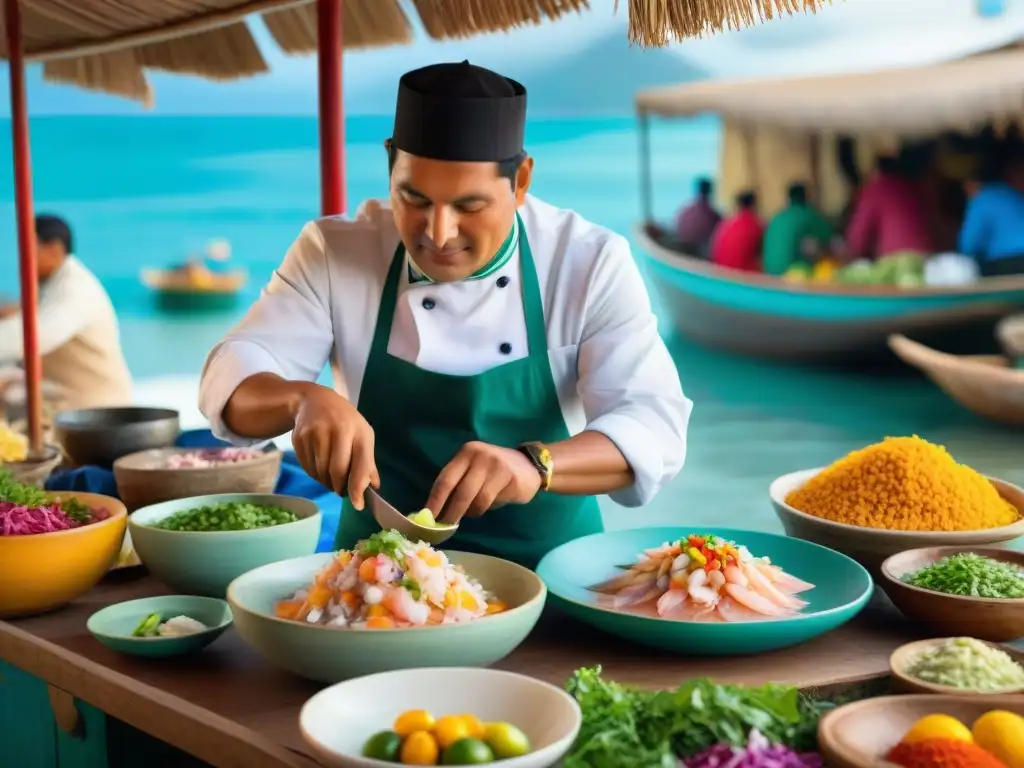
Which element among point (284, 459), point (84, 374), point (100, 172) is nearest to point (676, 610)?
point (284, 459)

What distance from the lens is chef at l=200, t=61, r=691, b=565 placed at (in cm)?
191

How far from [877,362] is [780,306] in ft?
4.29

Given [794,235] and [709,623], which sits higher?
[794,235]

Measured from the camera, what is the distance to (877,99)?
11.5 metres

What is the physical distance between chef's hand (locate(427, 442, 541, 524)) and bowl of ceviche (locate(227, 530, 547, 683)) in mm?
75

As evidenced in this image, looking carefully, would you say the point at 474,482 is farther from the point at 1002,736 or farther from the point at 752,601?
the point at 1002,736

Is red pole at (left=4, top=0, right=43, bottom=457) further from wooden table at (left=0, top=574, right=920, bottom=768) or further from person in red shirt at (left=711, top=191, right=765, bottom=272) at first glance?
person in red shirt at (left=711, top=191, right=765, bottom=272)

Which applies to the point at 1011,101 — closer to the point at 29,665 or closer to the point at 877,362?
the point at 877,362

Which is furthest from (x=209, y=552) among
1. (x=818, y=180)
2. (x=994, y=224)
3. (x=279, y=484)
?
(x=818, y=180)

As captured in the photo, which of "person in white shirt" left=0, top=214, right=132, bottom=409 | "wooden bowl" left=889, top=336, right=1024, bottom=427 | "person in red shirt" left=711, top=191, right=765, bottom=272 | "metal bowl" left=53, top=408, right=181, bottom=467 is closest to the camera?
"metal bowl" left=53, top=408, right=181, bottom=467

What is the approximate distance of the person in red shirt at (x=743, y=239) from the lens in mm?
12438

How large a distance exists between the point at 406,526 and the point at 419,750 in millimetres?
495

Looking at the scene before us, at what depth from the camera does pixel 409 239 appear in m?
1.90

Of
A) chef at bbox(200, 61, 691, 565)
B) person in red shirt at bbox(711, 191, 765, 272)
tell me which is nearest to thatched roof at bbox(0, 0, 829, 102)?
chef at bbox(200, 61, 691, 565)
